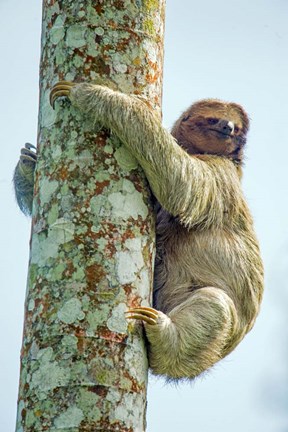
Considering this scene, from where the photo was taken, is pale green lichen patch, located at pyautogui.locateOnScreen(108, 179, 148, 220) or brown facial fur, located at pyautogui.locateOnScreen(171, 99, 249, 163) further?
brown facial fur, located at pyautogui.locateOnScreen(171, 99, 249, 163)

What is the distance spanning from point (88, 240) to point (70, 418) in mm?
1250

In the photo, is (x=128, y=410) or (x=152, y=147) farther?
(x=152, y=147)

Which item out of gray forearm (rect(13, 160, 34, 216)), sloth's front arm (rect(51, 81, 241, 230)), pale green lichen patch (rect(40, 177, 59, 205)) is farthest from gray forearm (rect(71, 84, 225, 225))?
gray forearm (rect(13, 160, 34, 216))

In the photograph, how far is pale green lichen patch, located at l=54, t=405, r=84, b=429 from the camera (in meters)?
5.18

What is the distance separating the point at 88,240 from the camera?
226 inches

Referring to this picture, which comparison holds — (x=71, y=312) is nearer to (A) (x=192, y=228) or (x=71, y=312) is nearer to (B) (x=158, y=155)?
(B) (x=158, y=155)

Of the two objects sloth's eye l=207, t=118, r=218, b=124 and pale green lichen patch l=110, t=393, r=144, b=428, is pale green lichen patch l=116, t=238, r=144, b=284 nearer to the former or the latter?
pale green lichen patch l=110, t=393, r=144, b=428

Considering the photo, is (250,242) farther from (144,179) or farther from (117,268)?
(117,268)

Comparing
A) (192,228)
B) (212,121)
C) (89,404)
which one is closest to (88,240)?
(89,404)

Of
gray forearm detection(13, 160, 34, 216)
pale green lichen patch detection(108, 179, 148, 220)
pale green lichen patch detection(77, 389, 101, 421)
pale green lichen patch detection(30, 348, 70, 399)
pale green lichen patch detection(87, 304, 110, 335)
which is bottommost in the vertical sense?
pale green lichen patch detection(77, 389, 101, 421)

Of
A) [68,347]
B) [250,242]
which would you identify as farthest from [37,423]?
[250,242]

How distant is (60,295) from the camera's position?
5.58m

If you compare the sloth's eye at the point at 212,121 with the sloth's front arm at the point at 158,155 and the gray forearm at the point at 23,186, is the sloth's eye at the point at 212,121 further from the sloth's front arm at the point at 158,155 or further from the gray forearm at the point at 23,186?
the gray forearm at the point at 23,186

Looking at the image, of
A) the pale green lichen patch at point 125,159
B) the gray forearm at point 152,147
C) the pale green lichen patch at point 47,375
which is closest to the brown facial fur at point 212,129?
the gray forearm at point 152,147
